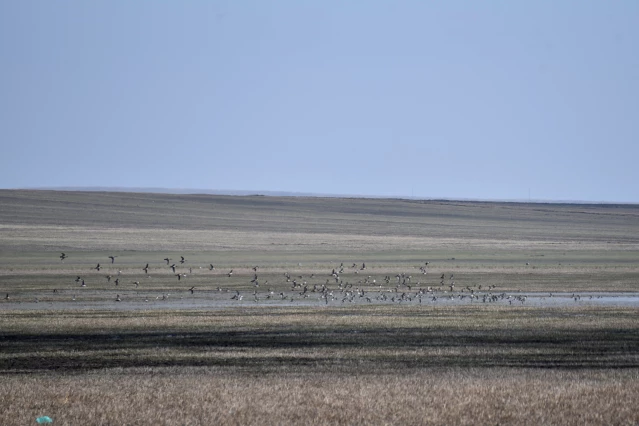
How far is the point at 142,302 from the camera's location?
112 ft

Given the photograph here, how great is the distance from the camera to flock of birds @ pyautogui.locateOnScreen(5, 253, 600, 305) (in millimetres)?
35969

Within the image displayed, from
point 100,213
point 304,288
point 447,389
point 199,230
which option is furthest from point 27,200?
point 447,389

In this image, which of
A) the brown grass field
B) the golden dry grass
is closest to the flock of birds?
the brown grass field

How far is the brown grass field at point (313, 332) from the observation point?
11.9 m

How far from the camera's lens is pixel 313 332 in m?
23.1

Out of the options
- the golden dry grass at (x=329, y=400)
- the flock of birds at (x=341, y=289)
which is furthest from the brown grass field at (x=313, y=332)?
the flock of birds at (x=341, y=289)

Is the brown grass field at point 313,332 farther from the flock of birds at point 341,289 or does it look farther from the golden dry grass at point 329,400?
the flock of birds at point 341,289

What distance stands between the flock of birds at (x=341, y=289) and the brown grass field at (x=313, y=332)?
0.19 meters

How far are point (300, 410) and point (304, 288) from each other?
27441mm

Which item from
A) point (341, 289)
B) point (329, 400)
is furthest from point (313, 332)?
point (341, 289)

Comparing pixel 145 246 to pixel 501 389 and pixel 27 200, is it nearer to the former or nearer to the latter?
pixel 27 200

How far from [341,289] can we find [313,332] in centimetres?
1738

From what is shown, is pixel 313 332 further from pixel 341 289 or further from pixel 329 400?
pixel 341 289

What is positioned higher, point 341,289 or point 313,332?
point 313,332
